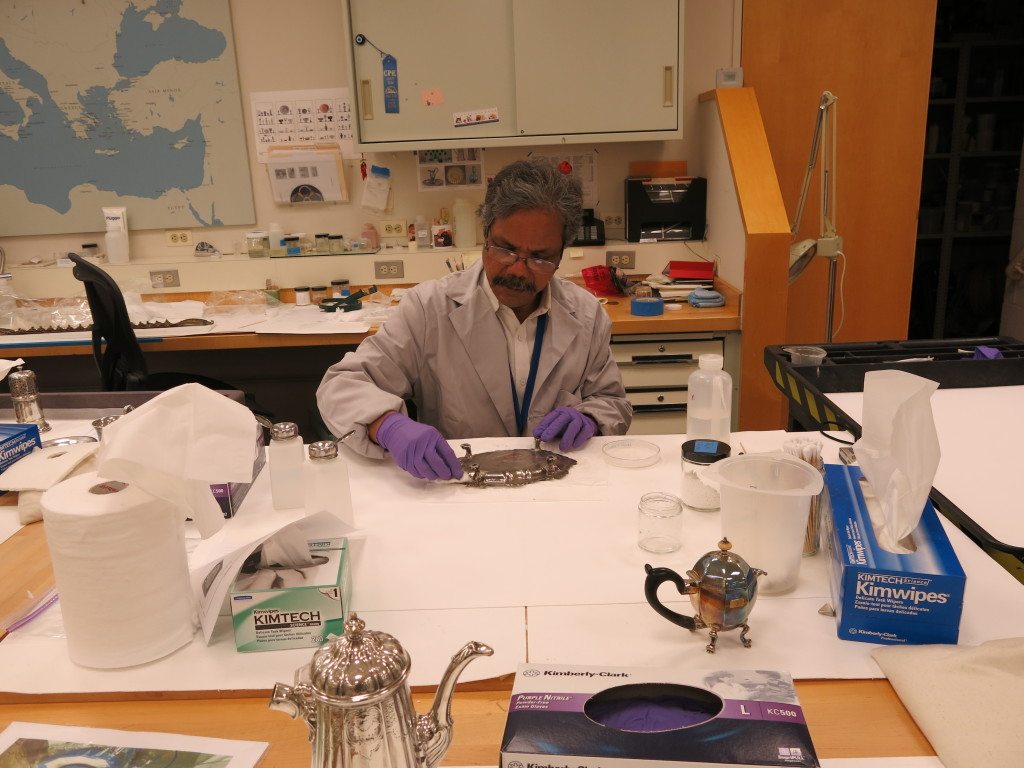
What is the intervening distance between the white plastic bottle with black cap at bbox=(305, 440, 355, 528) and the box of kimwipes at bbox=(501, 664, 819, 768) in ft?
1.86

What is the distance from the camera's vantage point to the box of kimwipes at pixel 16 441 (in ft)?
5.05

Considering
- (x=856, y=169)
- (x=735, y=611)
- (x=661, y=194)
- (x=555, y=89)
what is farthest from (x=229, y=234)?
(x=735, y=611)

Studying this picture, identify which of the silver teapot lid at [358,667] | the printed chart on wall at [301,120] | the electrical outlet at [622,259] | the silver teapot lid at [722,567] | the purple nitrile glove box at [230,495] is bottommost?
the purple nitrile glove box at [230,495]

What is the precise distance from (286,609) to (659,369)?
6.81 feet

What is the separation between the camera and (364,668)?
2.06ft

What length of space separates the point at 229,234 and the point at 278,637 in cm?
293

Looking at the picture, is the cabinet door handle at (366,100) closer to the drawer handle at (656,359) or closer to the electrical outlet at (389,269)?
the electrical outlet at (389,269)

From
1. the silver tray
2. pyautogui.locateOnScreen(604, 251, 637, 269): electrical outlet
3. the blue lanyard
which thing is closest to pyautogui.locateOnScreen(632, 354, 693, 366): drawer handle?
pyautogui.locateOnScreen(604, 251, 637, 269): electrical outlet

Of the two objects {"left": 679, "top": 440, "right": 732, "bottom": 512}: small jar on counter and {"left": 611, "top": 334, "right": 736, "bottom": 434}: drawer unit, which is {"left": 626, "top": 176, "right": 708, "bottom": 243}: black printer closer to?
{"left": 611, "top": 334, "right": 736, "bottom": 434}: drawer unit

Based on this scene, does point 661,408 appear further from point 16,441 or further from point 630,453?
point 16,441

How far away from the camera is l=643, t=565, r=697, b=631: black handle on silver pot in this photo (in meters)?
0.97

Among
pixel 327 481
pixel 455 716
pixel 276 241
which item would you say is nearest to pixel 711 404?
pixel 327 481

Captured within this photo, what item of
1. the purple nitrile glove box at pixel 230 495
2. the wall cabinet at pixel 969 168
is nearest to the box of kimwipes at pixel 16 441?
the purple nitrile glove box at pixel 230 495

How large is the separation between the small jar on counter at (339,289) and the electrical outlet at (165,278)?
693mm
